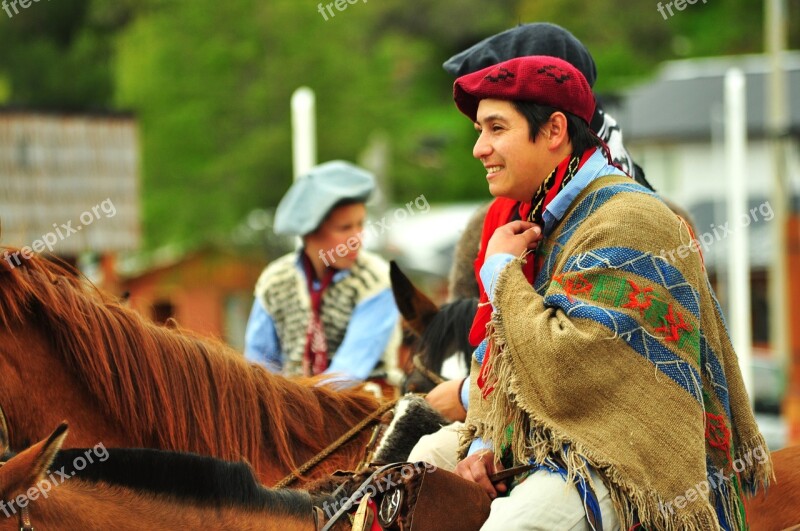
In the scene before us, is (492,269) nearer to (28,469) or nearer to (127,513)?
(127,513)

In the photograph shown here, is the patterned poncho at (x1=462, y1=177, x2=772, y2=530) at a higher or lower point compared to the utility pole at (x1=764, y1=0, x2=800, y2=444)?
higher

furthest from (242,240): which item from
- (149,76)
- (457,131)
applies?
(457,131)

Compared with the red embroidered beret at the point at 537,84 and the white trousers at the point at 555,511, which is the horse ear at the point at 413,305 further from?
the white trousers at the point at 555,511

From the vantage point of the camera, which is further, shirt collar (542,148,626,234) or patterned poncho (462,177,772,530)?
shirt collar (542,148,626,234)

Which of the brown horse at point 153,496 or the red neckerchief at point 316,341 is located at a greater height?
the brown horse at point 153,496

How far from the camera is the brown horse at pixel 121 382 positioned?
296 cm

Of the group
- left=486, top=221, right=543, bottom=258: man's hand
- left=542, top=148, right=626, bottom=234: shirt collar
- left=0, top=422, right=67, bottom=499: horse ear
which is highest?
left=542, top=148, right=626, bottom=234: shirt collar

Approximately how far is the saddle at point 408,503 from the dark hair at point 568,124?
852 millimetres

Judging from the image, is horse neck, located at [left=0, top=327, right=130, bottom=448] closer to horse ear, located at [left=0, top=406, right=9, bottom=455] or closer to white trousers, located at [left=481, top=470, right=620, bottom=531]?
horse ear, located at [left=0, top=406, right=9, bottom=455]

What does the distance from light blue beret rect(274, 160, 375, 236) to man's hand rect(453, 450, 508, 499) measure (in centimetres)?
261

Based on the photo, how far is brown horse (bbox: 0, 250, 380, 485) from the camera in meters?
2.96

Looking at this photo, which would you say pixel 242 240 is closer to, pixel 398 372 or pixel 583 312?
pixel 398 372

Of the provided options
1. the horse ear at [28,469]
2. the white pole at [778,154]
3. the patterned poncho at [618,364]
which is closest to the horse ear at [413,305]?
the patterned poncho at [618,364]

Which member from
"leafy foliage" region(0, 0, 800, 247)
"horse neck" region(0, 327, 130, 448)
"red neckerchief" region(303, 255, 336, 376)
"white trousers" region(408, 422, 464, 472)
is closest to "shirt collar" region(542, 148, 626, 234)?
"white trousers" region(408, 422, 464, 472)
